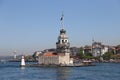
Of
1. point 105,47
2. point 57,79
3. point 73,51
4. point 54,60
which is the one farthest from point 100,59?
point 57,79

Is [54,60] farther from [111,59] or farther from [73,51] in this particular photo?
[73,51]

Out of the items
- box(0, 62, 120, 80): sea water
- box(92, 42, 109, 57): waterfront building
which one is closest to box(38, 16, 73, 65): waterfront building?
box(0, 62, 120, 80): sea water

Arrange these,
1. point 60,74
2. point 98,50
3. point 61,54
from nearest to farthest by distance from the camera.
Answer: point 60,74, point 61,54, point 98,50

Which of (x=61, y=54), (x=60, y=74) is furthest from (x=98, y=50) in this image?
(x=60, y=74)

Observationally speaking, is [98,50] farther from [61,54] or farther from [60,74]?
[60,74]

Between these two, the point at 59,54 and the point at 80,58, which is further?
the point at 80,58

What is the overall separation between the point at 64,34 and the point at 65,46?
307cm

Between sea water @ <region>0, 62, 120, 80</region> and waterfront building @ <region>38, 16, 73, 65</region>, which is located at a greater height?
waterfront building @ <region>38, 16, 73, 65</region>

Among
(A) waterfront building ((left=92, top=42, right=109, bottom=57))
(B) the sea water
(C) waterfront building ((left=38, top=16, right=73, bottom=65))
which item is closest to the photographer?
(B) the sea water

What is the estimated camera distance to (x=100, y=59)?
154500mm

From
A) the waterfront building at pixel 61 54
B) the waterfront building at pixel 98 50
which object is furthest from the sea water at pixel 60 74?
the waterfront building at pixel 98 50

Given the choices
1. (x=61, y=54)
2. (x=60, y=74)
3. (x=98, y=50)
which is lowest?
(x=60, y=74)

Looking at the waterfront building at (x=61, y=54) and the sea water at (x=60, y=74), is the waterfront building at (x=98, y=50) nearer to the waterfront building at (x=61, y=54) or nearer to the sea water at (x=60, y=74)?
the waterfront building at (x=61, y=54)

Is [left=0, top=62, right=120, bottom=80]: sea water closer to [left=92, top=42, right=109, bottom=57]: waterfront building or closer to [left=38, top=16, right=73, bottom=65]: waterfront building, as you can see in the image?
[left=38, top=16, right=73, bottom=65]: waterfront building
